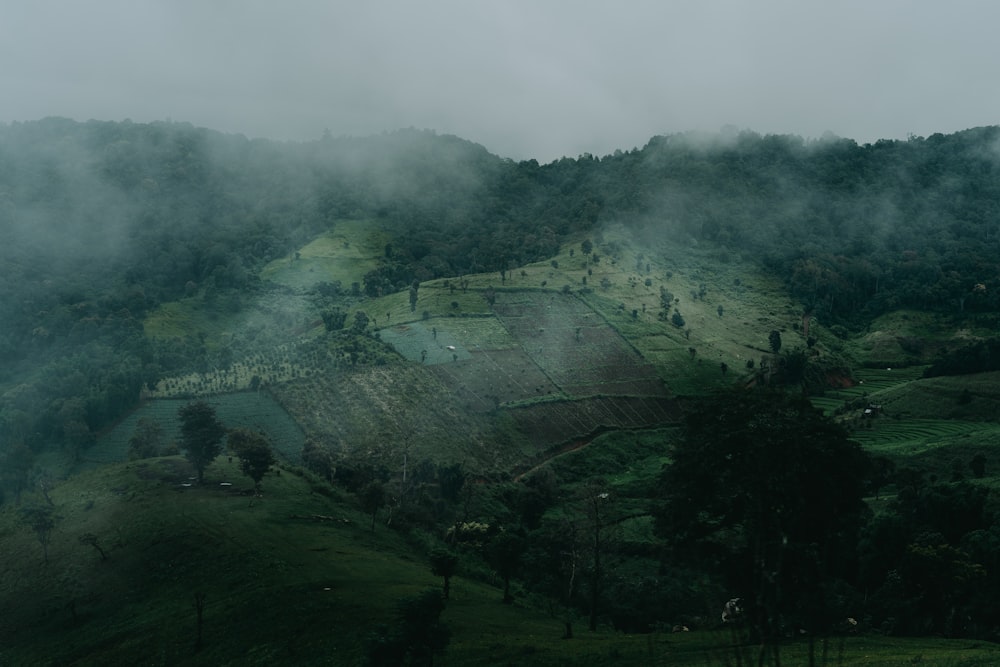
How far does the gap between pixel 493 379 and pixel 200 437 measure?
5629 centimetres

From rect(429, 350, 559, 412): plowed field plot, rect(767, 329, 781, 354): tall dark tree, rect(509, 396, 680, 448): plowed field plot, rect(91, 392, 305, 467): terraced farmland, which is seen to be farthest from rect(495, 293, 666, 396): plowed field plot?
rect(91, 392, 305, 467): terraced farmland

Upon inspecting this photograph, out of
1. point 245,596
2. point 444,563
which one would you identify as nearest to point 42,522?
point 245,596

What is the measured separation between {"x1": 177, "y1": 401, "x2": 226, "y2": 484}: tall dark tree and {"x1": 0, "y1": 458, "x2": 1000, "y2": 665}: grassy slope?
109 inches

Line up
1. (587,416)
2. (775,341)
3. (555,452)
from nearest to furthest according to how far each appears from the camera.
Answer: (555,452) → (587,416) → (775,341)

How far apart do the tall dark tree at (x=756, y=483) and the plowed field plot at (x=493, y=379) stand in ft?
225

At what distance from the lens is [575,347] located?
442 feet

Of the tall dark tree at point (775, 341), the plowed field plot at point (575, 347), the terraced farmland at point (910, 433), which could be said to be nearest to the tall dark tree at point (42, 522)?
the plowed field plot at point (575, 347)

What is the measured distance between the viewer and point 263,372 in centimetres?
11638

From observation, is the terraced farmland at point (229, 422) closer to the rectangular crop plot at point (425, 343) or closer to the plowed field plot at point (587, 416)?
the rectangular crop plot at point (425, 343)

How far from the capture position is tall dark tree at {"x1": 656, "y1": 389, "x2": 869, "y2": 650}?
122 ft

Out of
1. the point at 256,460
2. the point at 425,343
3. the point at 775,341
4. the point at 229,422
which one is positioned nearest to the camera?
the point at 256,460

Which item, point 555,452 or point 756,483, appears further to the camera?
point 555,452

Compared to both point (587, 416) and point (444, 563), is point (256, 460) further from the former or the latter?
point (587, 416)

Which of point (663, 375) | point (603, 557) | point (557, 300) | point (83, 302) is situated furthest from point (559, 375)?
point (83, 302)
